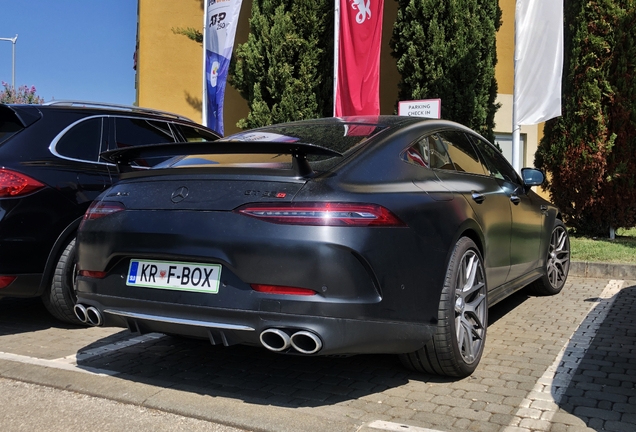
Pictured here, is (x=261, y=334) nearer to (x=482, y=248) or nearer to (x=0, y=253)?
(x=482, y=248)

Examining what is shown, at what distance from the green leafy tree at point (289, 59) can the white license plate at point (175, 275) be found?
9697mm

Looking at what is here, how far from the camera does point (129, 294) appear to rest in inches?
127

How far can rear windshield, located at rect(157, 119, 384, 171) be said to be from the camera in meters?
3.23

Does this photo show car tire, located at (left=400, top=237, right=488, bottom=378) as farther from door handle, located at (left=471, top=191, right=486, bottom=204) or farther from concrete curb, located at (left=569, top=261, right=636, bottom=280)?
concrete curb, located at (left=569, top=261, right=636, bottom=280)

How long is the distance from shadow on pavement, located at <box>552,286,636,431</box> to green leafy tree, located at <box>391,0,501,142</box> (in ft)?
22.9

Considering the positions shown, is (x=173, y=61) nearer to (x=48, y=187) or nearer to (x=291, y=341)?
(x=48, y=187)

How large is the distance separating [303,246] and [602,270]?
5454 mm

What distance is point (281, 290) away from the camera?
9.59 feet

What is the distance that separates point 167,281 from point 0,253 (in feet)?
5.88

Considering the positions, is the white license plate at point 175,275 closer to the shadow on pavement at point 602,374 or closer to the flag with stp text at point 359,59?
the shadow on pavement at point 602,374

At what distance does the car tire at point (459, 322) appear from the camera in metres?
3.37

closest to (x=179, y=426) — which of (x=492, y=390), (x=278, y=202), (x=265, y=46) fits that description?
(x=278, y=202)

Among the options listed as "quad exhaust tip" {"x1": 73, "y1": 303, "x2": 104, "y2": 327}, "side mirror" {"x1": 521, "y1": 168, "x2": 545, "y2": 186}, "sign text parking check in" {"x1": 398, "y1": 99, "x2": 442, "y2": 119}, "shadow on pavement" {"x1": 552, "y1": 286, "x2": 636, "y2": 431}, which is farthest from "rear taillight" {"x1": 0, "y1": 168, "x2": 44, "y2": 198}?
"sign text parking check in" {"x1": 398, "y1": 99, "x2": 442, "y2": 119}

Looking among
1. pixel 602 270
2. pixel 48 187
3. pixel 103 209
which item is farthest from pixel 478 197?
pixel 602 270
